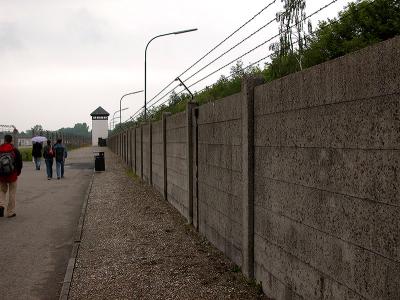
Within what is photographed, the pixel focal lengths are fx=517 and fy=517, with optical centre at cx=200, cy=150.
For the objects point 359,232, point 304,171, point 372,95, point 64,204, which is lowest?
point 64,204

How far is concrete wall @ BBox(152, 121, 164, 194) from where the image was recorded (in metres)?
13.6

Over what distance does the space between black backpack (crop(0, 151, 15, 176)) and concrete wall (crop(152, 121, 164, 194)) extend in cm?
393

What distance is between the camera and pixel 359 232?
3305mm

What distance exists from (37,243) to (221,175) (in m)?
3.48

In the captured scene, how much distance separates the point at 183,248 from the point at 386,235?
4.99 metres

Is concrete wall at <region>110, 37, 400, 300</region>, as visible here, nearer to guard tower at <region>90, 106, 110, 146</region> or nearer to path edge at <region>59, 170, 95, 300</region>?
path edge at <region>59, 170, 95, 300</region>

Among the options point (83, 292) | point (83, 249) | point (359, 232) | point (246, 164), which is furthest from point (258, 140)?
point (83, 249)

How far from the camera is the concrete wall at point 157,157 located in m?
13.6

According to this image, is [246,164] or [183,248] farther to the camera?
[183,248]

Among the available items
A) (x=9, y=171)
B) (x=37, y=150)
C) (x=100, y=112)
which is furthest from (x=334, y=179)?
(x=100, y=112)

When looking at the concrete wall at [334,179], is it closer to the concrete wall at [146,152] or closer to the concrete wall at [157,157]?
the concrete wall at [157,157]

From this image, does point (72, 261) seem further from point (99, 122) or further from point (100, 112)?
point (100, 112)

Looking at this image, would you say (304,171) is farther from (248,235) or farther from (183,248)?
(183,248)

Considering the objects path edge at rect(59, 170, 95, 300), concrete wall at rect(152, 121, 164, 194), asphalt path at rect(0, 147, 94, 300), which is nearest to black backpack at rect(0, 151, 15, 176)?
asphalt path at rect(0, 147, 94, 300)
